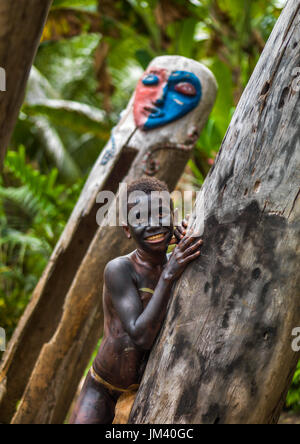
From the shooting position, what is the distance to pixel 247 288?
4.47ft

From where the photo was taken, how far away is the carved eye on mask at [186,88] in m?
2.96

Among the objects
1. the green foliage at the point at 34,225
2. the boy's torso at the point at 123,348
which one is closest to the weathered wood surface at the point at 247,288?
the boy's torso at the point at 123,348

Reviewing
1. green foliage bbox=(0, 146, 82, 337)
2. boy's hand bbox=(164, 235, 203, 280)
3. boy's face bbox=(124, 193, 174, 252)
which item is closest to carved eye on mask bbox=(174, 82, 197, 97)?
boy's face bbox=(124, 193, 174, 252)

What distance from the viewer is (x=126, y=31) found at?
18.3 feet

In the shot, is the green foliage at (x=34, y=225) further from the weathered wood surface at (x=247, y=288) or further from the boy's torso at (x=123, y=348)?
the weathered wood surface at (x=247, y=288)

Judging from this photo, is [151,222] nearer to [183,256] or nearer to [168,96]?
[183,256]

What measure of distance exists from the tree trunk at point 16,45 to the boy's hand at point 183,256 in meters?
0.66

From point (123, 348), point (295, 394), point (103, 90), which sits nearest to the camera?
point (123, 348)

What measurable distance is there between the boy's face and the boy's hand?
0.09 meters

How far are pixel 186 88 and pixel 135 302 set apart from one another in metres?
1.80

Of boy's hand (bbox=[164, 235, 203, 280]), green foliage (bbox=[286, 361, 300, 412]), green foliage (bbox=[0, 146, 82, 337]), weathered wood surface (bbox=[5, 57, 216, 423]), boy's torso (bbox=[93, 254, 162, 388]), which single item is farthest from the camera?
green foliage (bbox=[0, 146, 82, 337])

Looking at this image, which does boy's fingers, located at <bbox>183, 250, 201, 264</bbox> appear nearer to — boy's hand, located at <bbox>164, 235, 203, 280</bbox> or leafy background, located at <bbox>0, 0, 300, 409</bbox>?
boy's hand, located at <bbox>164, 235, 203, 280</bbox>

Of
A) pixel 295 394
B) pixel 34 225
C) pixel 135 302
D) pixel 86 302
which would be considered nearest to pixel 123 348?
pixel 135 302

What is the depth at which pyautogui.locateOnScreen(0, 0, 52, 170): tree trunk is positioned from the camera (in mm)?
1396
